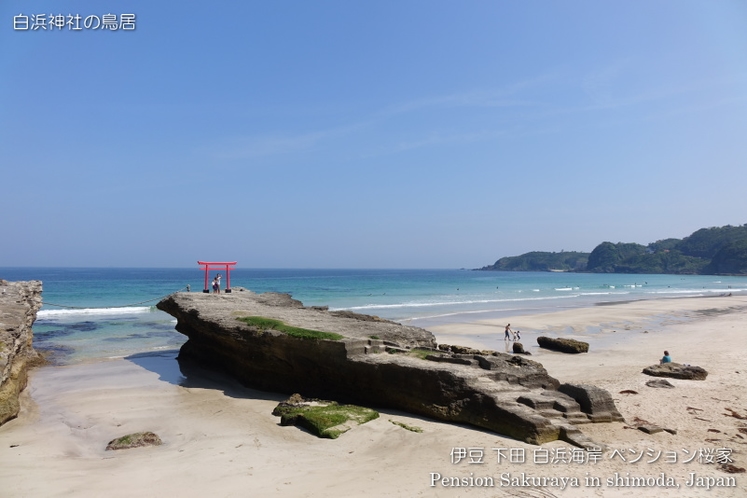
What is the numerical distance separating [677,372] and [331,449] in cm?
1113

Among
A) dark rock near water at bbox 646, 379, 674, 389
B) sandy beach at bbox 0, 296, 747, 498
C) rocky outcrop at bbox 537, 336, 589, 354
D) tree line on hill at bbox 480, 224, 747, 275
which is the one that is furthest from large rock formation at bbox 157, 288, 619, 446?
tree line on hill at bbox 480, 224, 747, 275

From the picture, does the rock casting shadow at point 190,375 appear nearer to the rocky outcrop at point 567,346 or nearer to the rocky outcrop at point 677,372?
the rocky outcrop at point 677,372

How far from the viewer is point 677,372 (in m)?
Result: 13.8

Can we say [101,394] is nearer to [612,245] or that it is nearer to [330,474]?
[330,474]

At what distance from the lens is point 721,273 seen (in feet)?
441

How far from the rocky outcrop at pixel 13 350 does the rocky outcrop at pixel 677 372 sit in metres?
17.1

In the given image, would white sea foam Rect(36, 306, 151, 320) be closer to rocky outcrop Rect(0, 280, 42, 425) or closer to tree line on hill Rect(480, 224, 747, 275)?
rocky outcrop Rect(0, 280, 42, 425)

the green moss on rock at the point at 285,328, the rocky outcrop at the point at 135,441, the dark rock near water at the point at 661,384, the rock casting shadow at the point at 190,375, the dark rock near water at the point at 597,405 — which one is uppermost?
the green moss on rock at the point at 285,328

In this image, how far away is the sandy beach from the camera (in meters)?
6.85

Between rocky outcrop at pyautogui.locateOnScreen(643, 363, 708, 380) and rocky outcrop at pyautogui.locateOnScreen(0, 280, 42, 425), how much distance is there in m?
17.1

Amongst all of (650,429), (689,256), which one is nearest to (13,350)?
(650,429)

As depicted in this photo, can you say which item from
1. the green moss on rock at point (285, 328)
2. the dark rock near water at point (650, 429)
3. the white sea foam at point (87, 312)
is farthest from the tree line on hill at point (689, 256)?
the green moss on rock at point (285, 328)

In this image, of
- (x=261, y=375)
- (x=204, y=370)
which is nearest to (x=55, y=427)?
(x=261, y=375)

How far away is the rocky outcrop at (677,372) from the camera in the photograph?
13562 millimetres
